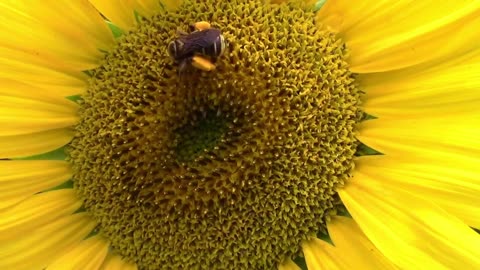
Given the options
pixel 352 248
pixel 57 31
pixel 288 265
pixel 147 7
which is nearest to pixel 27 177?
pixel 57 31

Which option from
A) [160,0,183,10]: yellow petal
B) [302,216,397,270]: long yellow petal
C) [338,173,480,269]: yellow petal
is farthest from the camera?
[160,0,183,10]: yellow petal

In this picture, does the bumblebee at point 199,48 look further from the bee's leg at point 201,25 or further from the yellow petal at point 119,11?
the yellow petal at point 119,11

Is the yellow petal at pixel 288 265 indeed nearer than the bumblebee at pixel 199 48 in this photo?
No

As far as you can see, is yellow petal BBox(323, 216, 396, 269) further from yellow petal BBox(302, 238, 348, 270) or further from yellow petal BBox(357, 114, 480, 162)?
yellow petal BBox(357, 114, 480, 162)

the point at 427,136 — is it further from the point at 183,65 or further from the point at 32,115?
the point at 32,115

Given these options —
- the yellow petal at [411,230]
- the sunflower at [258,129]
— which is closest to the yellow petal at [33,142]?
the sunflower at [258,129]

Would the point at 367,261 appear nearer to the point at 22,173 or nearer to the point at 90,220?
the point at 90,220

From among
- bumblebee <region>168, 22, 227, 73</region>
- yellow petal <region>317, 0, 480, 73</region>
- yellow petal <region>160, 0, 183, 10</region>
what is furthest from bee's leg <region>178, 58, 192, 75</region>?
yellow petal <region>317, 0, 480, 73</region>
